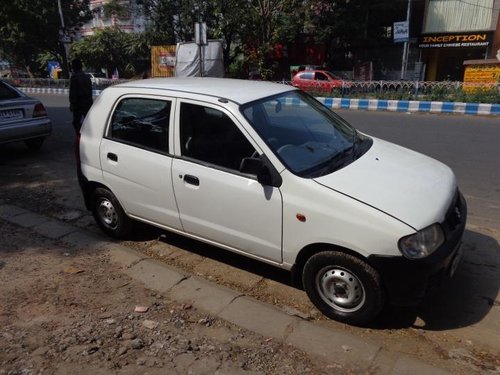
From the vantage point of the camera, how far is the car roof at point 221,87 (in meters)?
3.63

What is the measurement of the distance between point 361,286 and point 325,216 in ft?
1.77

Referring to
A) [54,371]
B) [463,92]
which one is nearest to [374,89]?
[463,92]

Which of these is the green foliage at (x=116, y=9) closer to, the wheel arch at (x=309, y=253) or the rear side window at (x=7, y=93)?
the rear side window at (x=7, y=93)

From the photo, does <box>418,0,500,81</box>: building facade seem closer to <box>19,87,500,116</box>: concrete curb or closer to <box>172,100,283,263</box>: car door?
<box>19,87,500,116</box>: concrete curb

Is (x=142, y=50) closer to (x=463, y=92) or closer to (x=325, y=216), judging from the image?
(x=463, y=92)

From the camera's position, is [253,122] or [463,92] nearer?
[253,122]

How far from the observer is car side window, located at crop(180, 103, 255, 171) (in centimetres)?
342

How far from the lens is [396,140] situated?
30.6ft

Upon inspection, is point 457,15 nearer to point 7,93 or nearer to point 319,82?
point 319,82

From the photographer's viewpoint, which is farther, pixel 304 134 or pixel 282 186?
pixel 304 134

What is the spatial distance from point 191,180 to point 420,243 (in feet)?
6.00

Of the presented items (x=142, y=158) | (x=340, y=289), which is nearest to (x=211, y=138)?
(x=142, y=158)

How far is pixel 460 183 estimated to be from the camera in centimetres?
621

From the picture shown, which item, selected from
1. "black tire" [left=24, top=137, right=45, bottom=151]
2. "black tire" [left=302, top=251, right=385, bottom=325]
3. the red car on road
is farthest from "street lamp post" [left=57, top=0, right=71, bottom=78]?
"black tire" [left=302, top=251, right=385, bottom=325]
